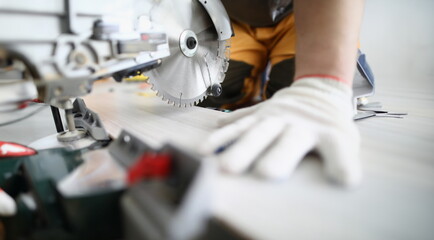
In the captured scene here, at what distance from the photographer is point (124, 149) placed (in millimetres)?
532

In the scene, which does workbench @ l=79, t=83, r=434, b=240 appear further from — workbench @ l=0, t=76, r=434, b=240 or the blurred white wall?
the blurred white wall

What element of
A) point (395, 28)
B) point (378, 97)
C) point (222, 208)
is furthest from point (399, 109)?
point (395, 28)

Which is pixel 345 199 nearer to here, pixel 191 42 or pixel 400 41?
pixel 191 42

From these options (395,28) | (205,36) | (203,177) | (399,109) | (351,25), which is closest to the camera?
(203,177)

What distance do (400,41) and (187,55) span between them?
1.79 m

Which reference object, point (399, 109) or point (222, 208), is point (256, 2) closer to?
point (399, 109)

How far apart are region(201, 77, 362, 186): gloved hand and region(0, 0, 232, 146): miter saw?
0.90ft

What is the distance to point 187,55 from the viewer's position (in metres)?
0.82

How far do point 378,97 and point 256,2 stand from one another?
752 millimetres

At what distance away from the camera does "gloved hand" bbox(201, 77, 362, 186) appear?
41 cm

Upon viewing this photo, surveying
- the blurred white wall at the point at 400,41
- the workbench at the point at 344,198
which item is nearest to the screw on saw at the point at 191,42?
the workbench at the point at 344,198

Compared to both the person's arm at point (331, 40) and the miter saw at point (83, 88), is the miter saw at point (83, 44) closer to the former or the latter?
the miter saw at point (83, 88)

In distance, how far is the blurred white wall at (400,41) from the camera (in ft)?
5.92

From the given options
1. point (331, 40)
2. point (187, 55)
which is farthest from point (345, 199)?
point (187, 55)
